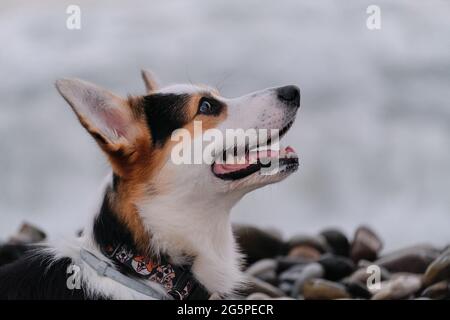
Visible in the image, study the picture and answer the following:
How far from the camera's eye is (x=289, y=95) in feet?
11.1

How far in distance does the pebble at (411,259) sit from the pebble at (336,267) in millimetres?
195

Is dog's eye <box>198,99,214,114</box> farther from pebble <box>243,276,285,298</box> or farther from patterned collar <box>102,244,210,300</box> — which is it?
pebble <box>243,276,285,298</box>

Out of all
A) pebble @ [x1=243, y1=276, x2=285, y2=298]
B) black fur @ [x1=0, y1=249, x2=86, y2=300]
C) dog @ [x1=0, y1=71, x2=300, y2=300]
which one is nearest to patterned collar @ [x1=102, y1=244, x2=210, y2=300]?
dog @ [x1=0, y1=71, x2=300, y2=300]

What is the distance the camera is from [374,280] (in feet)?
15.1

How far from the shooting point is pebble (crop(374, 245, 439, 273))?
15.4ft

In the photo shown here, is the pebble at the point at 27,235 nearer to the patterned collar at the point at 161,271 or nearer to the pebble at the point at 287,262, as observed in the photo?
the patterned collar at the point at 161,271

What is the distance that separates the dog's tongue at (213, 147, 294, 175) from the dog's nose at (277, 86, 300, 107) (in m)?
0.22

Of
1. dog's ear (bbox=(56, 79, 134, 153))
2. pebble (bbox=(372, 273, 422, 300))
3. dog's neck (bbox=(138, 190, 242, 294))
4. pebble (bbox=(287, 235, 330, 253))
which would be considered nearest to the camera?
dog's ear (bbox=(56, 79, 134, 153))

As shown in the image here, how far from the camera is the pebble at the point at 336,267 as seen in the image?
4.77 meters

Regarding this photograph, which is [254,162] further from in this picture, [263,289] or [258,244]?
[258,244]

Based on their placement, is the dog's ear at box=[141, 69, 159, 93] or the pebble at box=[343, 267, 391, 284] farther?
the pebble at box=[343, 267, 391, 284]
